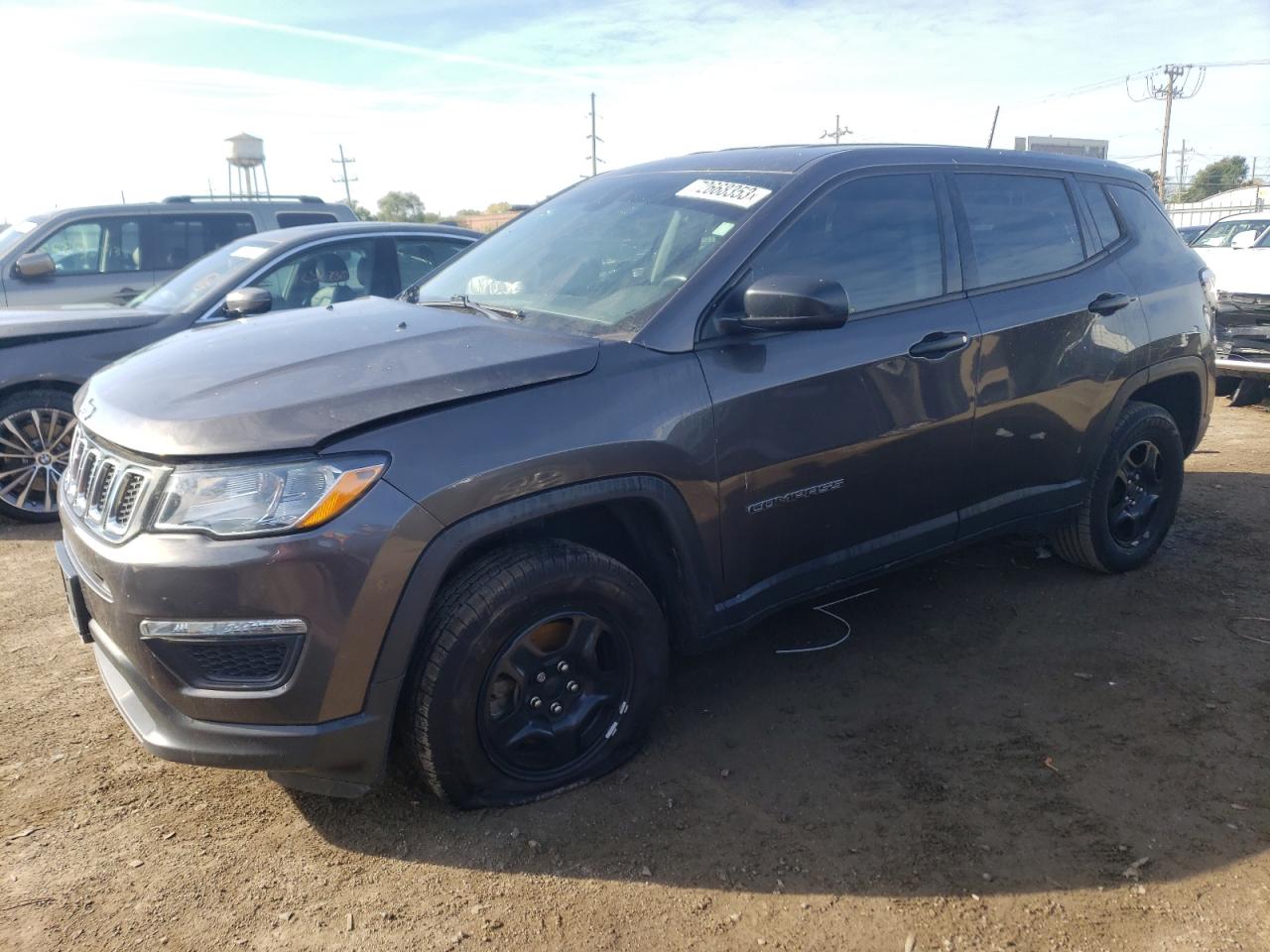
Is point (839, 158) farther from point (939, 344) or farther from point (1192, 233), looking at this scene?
point (1192, 233)

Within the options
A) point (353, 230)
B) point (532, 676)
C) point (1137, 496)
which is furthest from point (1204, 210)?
point (532, 676)

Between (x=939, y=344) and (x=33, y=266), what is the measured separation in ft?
23.6

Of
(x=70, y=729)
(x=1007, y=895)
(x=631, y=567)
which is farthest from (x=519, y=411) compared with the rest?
(x=70, y=729)

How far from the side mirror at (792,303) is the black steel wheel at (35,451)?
4420mm

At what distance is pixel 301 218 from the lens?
884 cm

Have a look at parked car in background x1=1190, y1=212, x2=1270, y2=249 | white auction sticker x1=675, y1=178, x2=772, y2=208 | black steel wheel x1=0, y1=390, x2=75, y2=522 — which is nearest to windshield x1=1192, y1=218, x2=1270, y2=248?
parked car in background x1=1190, y1=212, x2=1270, y2=249

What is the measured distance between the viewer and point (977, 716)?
332 centimetres

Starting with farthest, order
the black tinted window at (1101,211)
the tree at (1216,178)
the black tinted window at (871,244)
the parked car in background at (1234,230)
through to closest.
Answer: the tree at (1216,178)
the parked car in background at (1234,230)
the black tinted window at (1101,211)
the black tinted window at (871,244)

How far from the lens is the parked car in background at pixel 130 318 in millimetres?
5426

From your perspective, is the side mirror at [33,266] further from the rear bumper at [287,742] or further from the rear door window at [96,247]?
the rear bumper at [287,742]

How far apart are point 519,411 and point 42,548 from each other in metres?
3.89

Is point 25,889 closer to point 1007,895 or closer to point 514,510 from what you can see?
point 514,510

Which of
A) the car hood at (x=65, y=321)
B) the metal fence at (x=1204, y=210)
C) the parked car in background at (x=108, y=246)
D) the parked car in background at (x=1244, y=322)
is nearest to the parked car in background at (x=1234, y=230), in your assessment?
the parked car in background at (x=1244, y=322)

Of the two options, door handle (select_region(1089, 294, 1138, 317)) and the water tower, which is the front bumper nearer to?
door handle (select_region(1089, 294, 1138, 317))
